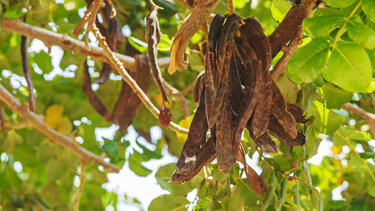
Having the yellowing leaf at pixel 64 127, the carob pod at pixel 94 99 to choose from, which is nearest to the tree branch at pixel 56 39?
the carob pod at pixel 94 99

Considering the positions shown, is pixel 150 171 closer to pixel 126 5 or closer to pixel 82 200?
pixel 126 5

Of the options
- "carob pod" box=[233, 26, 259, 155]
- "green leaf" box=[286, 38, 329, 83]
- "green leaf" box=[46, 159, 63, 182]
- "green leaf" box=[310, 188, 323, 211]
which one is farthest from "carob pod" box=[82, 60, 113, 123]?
"green leaf" box=[286, 38, 329, 83]

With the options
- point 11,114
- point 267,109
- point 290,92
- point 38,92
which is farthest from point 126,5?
point 267,109

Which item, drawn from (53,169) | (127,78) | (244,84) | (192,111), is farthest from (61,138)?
(244,84)

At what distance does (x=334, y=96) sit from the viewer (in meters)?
1.10

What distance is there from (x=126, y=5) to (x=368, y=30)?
47.9 inches

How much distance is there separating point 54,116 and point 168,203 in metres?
0.97

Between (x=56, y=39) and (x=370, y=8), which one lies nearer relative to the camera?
(x=370, y=8)

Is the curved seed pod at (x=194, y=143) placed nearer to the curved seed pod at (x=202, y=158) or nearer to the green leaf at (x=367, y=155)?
the curved seed pod at (x=202, y=158)

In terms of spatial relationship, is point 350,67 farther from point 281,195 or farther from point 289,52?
point 281,195

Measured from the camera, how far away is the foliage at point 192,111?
746 mm

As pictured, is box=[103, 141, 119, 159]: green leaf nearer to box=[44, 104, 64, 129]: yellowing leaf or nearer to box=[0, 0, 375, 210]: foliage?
box=[0, 0, 375, 210]: foliage

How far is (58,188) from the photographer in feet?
7.73

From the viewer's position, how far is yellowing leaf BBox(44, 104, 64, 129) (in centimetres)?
198
